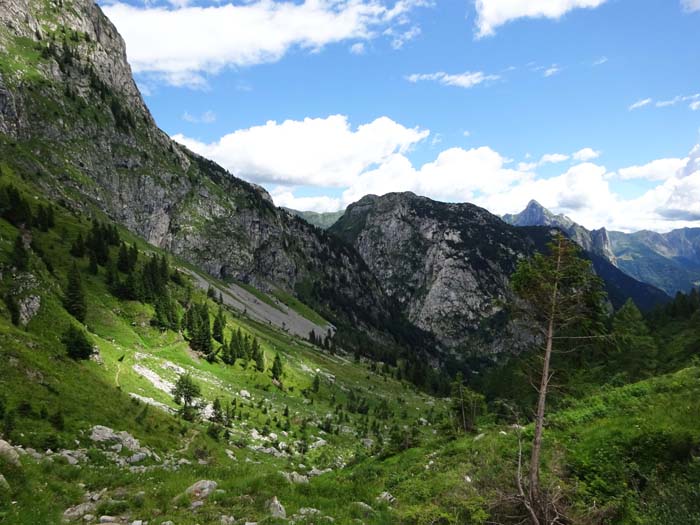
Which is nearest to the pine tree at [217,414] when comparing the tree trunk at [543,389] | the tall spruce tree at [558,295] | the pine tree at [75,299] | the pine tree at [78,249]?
the pine tree at [75,299]

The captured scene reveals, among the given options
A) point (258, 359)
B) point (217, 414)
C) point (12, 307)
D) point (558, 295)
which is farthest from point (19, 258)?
point (558, 295)

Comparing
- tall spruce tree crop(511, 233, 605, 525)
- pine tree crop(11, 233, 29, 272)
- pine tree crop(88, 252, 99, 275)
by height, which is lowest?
pine tree crop(88, 252, 99, 275)

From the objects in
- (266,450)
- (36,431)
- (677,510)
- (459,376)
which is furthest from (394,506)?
(459,376)

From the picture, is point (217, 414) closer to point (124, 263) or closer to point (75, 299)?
point (75, 299)

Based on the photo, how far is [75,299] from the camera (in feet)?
184

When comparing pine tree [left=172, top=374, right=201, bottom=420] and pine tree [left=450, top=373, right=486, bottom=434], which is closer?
pine tree [left=450, top=373, right=486, bottom=434]

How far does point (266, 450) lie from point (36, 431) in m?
25.9

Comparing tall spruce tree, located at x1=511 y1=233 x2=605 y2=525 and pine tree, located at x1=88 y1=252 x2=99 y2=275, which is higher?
tall spruce tree, located at x1=511 y1=233 x2=605 y2=525

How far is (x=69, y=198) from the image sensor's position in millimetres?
163625

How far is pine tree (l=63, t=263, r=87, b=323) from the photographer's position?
5519 centimetres

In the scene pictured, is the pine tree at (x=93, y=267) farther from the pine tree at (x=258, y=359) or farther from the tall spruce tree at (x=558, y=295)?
the tall spruce tree at (x=558, y=295)

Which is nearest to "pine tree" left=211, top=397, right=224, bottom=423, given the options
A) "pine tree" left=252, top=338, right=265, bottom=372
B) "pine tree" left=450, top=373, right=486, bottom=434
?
"pine tree" left=450, top=373, right=486, bottom=434

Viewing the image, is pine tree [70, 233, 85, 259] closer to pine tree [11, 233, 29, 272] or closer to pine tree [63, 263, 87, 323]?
pine tree [11, 233, 29, 272]

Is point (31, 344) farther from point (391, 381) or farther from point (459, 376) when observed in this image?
point (391, 381)
